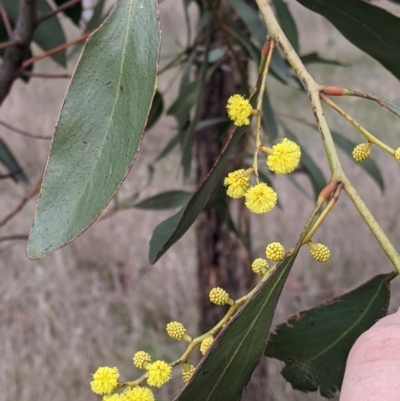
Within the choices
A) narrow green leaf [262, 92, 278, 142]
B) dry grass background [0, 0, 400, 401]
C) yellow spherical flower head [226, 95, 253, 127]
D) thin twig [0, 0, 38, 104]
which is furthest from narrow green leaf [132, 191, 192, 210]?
dry grass background [0, 0, 400, 401]

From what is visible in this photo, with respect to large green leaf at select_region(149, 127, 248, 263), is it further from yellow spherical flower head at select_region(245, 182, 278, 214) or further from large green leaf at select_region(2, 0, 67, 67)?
large green leaf at select_region(2, 0, 67, 67)

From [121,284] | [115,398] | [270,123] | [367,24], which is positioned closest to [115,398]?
[115,398]

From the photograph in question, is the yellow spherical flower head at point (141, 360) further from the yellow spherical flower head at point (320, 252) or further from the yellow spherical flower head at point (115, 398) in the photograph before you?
the yellow spherical flower head at point (320, 252)

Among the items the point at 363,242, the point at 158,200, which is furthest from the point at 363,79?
the point at 158,200

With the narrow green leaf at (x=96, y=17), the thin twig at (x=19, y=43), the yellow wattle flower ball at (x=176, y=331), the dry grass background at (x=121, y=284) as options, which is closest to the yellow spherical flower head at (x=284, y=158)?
the yellow wattle flower ball at (x=176, y=331)

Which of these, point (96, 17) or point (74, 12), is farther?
point (96, 17)

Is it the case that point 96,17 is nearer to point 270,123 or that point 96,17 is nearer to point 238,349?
point 270,123

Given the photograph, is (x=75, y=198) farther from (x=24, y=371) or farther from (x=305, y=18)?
(x=305, y=18)
